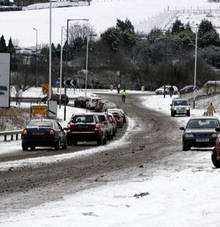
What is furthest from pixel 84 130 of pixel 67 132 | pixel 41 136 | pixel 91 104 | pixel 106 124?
pixel 91 104

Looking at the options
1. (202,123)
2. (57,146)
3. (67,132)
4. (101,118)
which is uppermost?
(202,123)

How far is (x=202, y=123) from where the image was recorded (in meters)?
38.3

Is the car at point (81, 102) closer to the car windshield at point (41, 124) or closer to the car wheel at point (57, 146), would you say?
the car windshield at point (41, 124)

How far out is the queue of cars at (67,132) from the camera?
36969mm

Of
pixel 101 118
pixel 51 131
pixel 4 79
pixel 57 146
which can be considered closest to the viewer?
pixel 51 131

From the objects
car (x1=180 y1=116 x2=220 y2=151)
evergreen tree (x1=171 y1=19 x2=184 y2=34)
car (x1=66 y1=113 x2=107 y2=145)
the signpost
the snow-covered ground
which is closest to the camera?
the snow-covered ground

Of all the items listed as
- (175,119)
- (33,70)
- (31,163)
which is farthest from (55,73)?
(31,163)

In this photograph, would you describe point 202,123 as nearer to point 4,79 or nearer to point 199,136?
point 199,136

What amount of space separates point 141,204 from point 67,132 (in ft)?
88.2

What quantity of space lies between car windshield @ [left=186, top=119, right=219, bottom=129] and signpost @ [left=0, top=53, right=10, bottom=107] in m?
13.3

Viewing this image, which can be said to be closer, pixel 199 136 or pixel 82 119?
pixel 199 136

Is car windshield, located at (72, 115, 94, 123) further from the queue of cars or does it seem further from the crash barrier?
the crash barrier

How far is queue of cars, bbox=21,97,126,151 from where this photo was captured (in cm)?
3697

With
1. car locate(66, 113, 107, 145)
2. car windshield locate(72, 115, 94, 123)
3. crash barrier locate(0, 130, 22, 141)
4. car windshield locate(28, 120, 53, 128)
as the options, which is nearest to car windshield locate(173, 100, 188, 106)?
crash barrier locate(0, 130, 22, 141)
